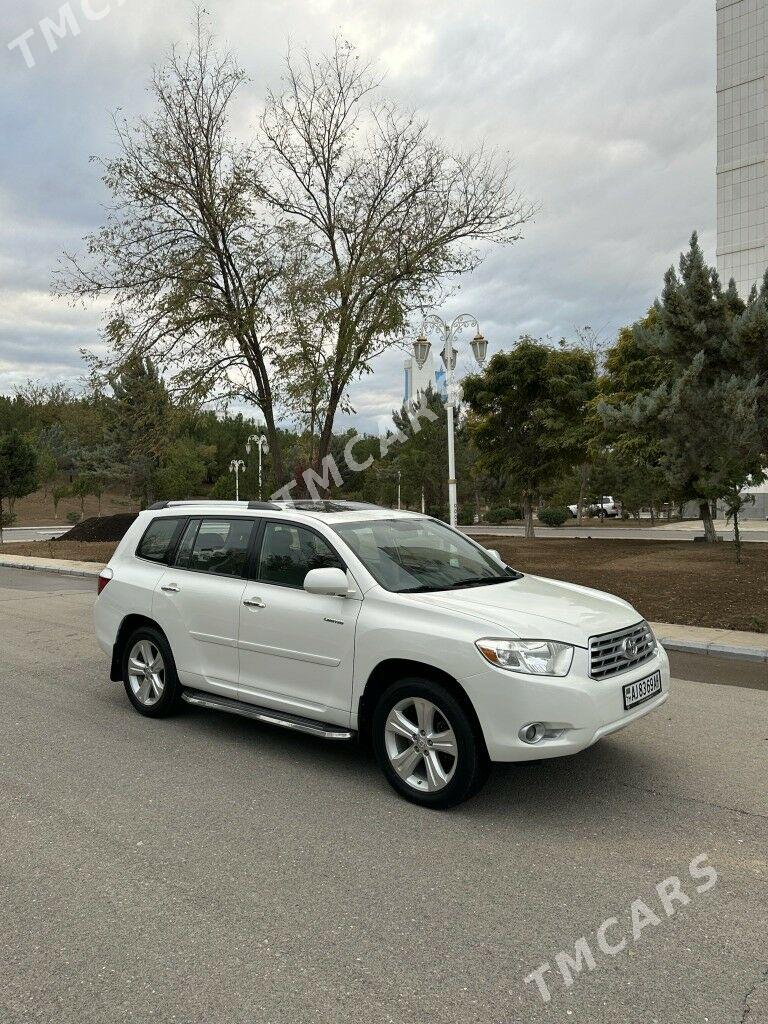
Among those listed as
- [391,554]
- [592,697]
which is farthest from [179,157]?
Answer: [592,697]

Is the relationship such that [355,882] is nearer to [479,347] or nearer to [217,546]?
[217,546]

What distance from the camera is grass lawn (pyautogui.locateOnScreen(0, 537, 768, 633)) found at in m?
10.7

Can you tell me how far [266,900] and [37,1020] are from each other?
970mm

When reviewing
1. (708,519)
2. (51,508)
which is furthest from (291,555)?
(51,508)

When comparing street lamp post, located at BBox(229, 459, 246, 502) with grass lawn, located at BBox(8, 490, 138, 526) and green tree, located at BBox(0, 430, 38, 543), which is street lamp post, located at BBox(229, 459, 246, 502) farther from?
green tree, located at BBox(0, 430, 38, 543)

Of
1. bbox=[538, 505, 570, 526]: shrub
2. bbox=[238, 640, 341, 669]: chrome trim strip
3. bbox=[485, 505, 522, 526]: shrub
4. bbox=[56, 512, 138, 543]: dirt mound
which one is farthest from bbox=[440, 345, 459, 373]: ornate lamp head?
bbox=[485, 505, 522, 526]: shrub

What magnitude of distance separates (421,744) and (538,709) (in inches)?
28.8

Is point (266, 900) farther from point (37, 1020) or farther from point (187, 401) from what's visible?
point (187, 401)

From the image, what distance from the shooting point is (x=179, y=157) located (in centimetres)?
1719

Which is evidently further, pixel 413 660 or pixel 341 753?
pixel 341 753

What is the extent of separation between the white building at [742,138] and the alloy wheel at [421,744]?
189 feet

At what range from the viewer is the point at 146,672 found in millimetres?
5961

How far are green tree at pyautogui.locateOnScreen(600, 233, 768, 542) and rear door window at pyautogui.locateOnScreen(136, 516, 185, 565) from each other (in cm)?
1050

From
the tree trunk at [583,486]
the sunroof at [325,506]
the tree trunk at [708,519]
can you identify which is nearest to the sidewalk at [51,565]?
the sunroof at [325,506]
